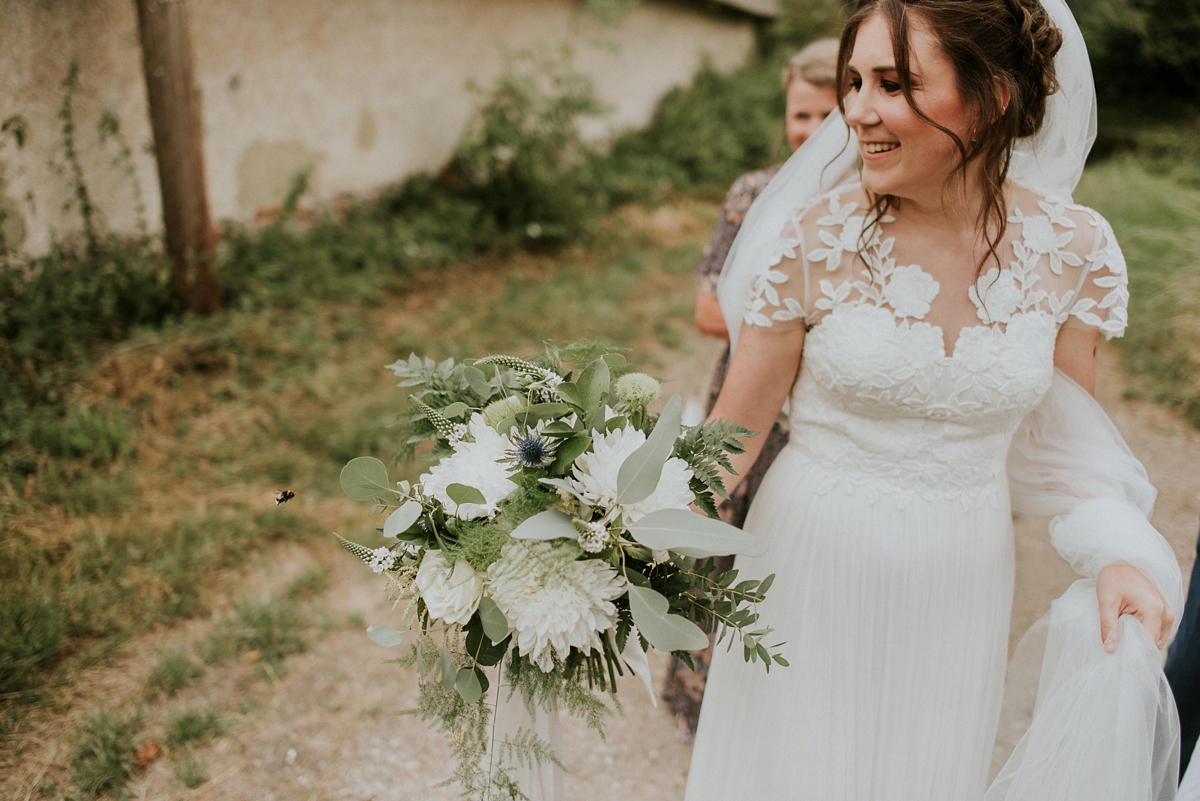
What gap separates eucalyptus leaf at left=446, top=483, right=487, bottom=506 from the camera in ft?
3.65

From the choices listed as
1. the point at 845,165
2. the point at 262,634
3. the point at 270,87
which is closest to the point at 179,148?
the point at 270,87

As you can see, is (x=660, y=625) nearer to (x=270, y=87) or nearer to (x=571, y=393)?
(x=571, y=393)

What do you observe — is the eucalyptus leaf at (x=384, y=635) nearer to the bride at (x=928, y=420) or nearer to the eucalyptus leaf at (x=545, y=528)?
the eucalyptus leaf at (x=545, y=528)

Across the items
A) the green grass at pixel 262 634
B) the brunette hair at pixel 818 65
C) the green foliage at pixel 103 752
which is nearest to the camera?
the green foliage at pixel 103 752

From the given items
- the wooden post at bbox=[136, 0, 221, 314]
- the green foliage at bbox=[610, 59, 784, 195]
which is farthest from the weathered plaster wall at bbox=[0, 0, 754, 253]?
the green foliage at bbox=[610, 59, 784, 195]

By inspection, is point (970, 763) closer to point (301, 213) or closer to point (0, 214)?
point (0, 214)

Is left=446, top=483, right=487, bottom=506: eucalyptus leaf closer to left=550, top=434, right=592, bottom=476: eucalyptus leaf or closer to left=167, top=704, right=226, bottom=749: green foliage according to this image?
left=550, top=434, right=592, bottom=476: eucalyptus leaf

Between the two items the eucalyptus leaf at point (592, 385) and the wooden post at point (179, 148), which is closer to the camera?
the eucalyptus leaf at point (592, 385)

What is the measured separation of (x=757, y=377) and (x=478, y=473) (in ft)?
2.40

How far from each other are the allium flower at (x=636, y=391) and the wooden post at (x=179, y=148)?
4009 millimetres

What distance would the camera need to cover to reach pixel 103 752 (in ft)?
7.87

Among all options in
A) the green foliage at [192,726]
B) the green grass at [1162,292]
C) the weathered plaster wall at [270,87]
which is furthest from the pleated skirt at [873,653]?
the green grass at [1162,292]

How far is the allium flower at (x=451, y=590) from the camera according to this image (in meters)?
1.12

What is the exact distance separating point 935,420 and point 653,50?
1058cm
